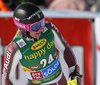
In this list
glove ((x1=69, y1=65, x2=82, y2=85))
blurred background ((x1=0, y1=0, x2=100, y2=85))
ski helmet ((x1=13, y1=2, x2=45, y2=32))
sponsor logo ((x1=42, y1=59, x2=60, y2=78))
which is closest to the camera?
ski helmet ((x1=13, y1=2, x2=45, y2=32))

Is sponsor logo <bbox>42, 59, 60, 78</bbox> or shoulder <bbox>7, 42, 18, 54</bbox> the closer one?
shoulder <bbox>7, 42, 18, 54</bbox>

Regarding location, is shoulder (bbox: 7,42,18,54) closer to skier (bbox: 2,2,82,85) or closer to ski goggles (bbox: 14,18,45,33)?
skier (bbox: 2,2,82,85)

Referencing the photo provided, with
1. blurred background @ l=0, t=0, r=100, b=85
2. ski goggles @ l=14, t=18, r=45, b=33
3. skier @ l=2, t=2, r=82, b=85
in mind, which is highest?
ski goggles @ l=14, t=18, r=45, b=33

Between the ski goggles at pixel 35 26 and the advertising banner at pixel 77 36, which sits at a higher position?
the ski goggles at pixel 35 26

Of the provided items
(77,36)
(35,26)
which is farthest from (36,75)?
(77,36)

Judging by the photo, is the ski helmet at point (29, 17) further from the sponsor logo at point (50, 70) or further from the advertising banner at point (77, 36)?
the advertising banner at point (77, 36)

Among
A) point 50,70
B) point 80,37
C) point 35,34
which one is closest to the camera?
point 35,34

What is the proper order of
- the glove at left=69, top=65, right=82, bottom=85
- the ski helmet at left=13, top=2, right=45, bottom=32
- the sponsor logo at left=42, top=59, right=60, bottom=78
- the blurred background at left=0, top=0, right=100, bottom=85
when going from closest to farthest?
the ski helmet at left=13, top=2, right=45, bottom=32, the glove at left=69, top=65, right=82, bottom=85, the sponsor logo at left=42, top=59, right=60, bottom=78, the blurred background at left=0, top=0, right=100, bottom=85

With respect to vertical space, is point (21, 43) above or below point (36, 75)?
above

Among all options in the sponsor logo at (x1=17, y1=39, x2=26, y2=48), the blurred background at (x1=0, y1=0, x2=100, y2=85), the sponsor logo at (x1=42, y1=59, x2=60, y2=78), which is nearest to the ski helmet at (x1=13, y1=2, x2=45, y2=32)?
the sponsor logo at (x1=17, y1=39, x2=26, y2=48)

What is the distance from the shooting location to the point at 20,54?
411 centimetres

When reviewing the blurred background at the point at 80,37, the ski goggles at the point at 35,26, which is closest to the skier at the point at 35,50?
the ski goggles at the point at 35,26

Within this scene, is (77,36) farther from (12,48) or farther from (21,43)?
(12,48)

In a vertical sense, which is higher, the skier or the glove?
the skier
